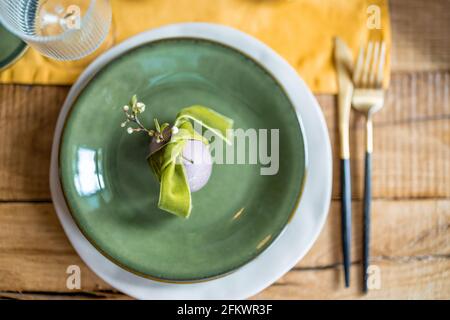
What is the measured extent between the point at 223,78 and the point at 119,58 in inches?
4.5

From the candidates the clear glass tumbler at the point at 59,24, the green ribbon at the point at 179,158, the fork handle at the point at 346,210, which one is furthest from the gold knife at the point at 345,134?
the clear glass tumbler at the point at 59,24

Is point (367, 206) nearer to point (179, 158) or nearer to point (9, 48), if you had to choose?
point (179, 158)

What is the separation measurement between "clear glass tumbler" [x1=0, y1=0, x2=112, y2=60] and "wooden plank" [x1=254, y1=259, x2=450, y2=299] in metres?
0.35

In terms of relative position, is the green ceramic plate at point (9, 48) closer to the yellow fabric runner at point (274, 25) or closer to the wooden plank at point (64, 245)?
the yellow fabric runner at point (274, 25)

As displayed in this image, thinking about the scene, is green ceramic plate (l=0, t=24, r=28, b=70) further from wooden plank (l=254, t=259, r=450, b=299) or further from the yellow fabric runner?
wooden plank (l=254, t=259, r=450, b=299)

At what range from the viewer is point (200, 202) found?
0.51 m

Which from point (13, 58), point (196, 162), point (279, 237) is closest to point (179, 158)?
point (196, 162)

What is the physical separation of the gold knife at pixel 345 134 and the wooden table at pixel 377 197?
0.5 inches

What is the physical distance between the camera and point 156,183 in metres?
0.51

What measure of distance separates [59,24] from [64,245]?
0.26 meters

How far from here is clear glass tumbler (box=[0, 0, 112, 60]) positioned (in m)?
0.47

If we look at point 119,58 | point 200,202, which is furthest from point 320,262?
point 119,58
